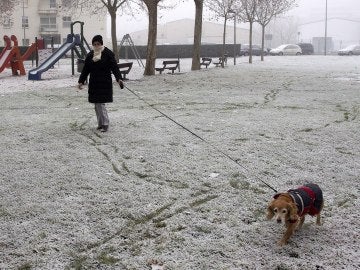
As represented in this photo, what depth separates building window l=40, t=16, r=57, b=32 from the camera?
61.9 m

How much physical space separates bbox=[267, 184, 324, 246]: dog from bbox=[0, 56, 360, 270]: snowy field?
0.24 metres

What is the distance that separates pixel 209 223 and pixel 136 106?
6967 mm

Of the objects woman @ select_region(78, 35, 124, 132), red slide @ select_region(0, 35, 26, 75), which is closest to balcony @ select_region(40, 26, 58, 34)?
red slide @ select_region(0, 35, 26, 75)

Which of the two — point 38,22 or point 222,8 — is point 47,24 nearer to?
point 38,22

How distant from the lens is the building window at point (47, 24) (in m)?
61.9

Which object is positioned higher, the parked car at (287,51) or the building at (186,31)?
the building at (186,31)

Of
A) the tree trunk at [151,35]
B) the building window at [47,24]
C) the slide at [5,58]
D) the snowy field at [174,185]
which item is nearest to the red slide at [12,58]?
the slide at [5,58]

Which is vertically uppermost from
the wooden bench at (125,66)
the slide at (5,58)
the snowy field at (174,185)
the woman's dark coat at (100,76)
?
the slide at (5,58)

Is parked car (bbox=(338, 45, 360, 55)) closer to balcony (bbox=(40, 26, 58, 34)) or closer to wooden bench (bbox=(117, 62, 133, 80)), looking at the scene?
wooden bench (bbox=(117, 62, 133, 80))

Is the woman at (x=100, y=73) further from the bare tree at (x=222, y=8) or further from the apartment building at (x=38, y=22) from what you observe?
the apartment building at (x=38, y=22)

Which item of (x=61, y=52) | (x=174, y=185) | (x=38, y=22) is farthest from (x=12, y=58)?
(x=38, y=22)

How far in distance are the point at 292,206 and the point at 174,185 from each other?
1915 millimetres

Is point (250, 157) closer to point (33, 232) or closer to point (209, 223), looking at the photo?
point (209, 223)

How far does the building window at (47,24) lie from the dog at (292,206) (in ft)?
211
